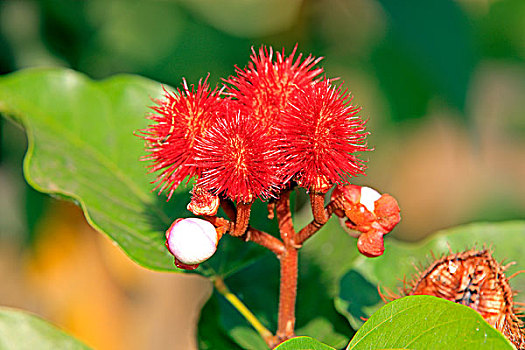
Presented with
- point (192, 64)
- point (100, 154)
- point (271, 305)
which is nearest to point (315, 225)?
point (271, 305)

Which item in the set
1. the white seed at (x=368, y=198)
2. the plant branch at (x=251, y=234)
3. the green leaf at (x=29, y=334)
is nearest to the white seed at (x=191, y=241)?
the plant branch at (x=251, y=234)

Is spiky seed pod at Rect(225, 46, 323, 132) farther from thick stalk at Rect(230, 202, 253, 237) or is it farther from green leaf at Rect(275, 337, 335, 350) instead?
green leaf at Rect(275, 337, 335, 350)

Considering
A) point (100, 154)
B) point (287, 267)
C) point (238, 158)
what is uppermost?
point (238, 158)

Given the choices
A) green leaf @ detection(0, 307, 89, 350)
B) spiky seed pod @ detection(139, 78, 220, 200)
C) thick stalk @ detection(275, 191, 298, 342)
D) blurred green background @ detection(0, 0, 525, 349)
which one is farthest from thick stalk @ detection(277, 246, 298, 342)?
blurred green background @ detection(0, 0, 525, 349)

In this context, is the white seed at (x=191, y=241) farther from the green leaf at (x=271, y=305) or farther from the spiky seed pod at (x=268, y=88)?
the green leaf at (x=271, y=305)

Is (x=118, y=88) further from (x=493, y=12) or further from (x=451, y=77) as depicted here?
(x=493, y=12)

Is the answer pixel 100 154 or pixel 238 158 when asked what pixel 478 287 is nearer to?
pixel 238 158

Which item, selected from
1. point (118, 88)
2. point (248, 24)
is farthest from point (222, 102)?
point (248, 24)
